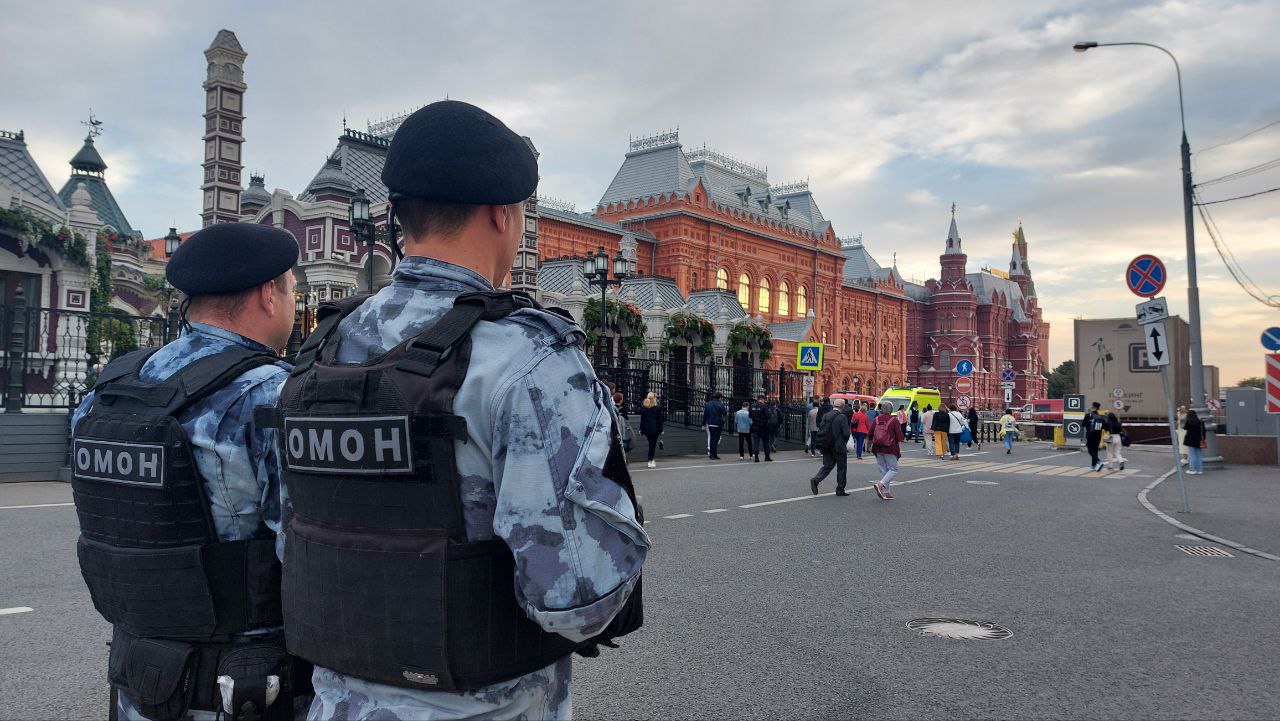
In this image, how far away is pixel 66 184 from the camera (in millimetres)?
52625

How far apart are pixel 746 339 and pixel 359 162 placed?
749 inches

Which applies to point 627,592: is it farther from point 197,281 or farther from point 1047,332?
point 1047,332

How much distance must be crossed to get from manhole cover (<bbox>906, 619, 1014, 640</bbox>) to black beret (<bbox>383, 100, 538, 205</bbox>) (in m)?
4.81

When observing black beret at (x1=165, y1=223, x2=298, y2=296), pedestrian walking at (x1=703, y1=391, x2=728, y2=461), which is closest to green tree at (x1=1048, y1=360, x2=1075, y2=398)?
pedestrian walking at (x1=703, y1=391, x2=728, y2=461)

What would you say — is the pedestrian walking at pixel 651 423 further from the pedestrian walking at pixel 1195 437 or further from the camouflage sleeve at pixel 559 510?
the camouflage sleeve at pixel 559 510

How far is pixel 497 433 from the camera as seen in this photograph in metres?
1.62

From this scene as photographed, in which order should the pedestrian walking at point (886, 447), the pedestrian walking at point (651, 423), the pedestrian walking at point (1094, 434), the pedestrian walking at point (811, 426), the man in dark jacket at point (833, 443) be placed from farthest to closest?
1. the pedestrian walking at point (811, 426)
2. the pedestrian walking at point (1094, 434)
3. the pedestrian walking at point (651, 423)
4. the man in dark jacket at point (833, 443)
5. the pedestrian walking at point (886, 447)

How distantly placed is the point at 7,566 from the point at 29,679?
3325 mm

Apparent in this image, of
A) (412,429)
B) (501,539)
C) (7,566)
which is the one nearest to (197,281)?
(412,429)

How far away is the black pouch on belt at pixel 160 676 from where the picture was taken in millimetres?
2107

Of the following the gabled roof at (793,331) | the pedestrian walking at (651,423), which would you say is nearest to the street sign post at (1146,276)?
the pedestrian walking at (651,423)

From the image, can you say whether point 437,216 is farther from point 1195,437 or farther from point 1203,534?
point 1195,437

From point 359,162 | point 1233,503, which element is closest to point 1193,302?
point 1233,503

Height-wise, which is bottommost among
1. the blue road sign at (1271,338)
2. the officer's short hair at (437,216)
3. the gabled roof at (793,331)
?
the officer's short hair at (437,216)
